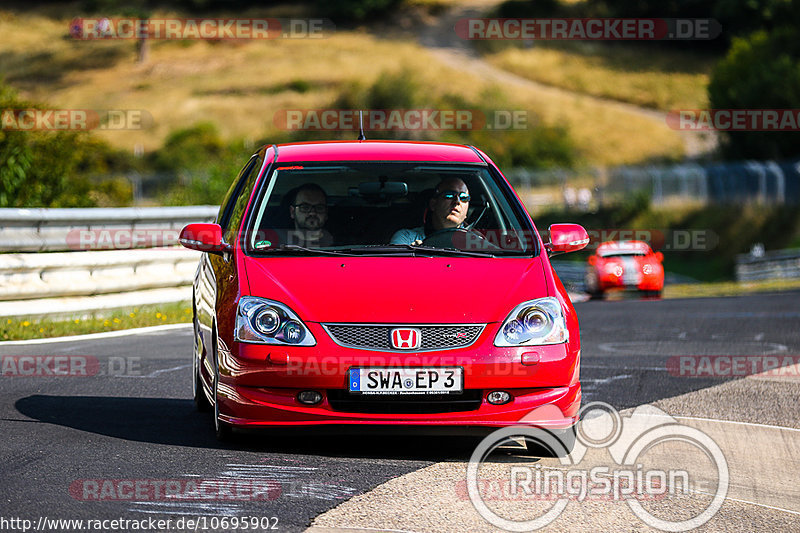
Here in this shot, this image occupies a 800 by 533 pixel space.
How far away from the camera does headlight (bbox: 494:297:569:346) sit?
21.3 ft

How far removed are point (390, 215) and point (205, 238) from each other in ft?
4.20

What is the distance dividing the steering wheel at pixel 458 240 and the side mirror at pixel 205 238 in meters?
1.19

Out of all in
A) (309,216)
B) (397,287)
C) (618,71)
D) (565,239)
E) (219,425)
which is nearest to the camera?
(397,287)

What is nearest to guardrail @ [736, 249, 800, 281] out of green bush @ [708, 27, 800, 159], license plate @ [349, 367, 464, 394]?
green bush @ [708, 27, 800, 159]

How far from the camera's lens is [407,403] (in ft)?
21.1

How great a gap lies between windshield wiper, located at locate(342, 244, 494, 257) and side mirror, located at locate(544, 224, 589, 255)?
52cm

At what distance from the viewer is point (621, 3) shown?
96.4 metres

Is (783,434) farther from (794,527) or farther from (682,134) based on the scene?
(682,134)

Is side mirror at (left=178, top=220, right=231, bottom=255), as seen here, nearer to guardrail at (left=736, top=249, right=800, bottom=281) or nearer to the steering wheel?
the steering wheel

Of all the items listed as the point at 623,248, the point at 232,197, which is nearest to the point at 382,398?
the point at 232,197

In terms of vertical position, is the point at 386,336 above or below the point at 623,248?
above

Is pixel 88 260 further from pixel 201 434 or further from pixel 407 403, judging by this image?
pixel 407 403

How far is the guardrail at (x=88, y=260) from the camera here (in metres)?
12.5

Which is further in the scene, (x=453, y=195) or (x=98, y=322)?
(x=98, y=322)
